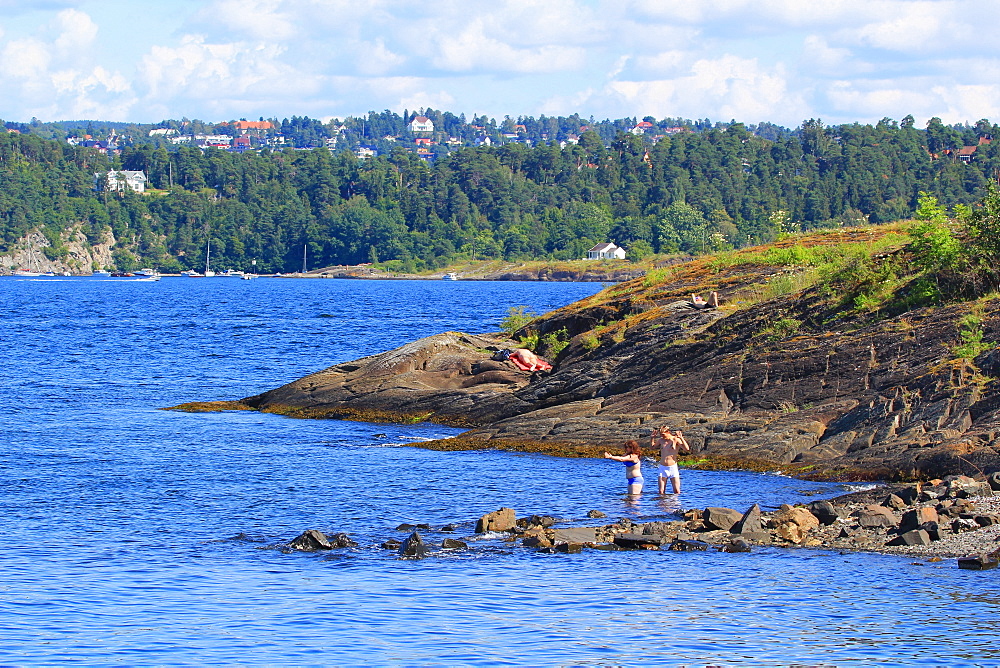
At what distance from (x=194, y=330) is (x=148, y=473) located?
198 feet

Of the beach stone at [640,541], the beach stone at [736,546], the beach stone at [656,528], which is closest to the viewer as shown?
the beach stone at [736,546]

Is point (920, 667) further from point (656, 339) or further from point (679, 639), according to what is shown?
point (656, 339)

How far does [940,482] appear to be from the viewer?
23.5m

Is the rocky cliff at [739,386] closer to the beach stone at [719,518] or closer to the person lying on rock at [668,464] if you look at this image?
the person lying on rock at [668,464]

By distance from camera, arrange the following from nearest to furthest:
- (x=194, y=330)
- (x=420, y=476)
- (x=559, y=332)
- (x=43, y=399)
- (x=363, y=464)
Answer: (x=420, y=476)
(x=363, y=464)
(x=559, y=332)
(x=43, y=399)
(x=194, y=330)

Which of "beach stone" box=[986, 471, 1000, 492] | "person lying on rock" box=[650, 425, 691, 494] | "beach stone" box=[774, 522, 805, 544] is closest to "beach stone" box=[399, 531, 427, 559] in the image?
"beach stone" box=[774, 522, 805, 544]

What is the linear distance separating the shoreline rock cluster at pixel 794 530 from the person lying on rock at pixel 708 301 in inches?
590

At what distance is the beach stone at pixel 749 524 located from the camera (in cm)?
2100

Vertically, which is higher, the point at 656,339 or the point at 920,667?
the point at 656,339

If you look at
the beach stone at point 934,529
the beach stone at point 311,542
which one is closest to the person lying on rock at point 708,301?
the beach stone at point 934,529

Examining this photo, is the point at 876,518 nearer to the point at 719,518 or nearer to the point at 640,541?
the point at 719,518

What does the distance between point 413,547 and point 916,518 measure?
8.03 meters

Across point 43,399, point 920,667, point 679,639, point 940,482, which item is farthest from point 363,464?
point 43,399

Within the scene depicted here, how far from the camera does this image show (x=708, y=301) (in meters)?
37.8
